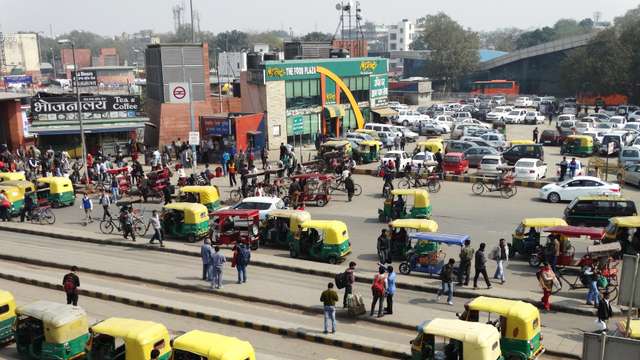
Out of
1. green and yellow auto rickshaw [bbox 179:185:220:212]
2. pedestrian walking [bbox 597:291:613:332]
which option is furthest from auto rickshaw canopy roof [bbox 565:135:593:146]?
pedestrian walking [bbox 597:291:613:332]

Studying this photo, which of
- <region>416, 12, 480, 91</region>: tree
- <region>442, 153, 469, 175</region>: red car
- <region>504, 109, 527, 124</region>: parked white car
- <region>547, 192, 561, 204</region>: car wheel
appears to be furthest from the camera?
<region>416, 12, 480, 91</region>: tree

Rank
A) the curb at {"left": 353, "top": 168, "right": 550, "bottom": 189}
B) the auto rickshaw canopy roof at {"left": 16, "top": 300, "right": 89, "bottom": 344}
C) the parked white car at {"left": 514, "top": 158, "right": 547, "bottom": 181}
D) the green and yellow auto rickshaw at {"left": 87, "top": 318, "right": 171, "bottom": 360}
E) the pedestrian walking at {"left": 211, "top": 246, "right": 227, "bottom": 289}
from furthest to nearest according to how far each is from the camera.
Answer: the parked white car at {"left": 514, "top": 158, "right": 547, "bottom": 181}
the curb at {"left": 353, "top": 168, "right": 550, "bottom": 189}
the pedestrian walking at {"left": 211, "top": 246, "right": 227, "bottom": 289}
the auto rickshaw canopy roof at {"left": 16, "top": 300, "right": 89, "bottom": 344}
the green and yellow auto rickshaw at {"left": 87, "top": 318, "right": 171, "bottom": 360}

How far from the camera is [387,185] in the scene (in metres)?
30.5

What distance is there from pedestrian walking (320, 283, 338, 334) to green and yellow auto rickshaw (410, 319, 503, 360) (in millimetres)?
2669

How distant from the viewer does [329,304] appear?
15844mm

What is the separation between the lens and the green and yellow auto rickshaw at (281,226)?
22.9 meters

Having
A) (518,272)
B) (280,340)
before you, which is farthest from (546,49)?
(280,340)

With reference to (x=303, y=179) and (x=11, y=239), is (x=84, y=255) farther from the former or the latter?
(x=303, y=179)

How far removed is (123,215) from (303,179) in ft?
27.4

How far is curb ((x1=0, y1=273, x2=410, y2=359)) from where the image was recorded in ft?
50.3

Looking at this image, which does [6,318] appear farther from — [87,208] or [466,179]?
[466,179]

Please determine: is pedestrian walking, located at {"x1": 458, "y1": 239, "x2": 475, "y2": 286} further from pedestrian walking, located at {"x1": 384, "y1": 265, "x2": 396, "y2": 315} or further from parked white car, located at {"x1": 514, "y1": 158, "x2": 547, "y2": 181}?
parked white car, located at {"x1": 514, "y1": 158, "x2": 547, "y2": 181}

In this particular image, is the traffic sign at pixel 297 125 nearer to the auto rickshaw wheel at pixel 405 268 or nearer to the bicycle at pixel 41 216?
the bicycle at pixel 41 216

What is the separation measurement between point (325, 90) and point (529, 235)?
107ft
